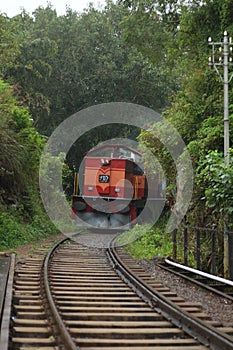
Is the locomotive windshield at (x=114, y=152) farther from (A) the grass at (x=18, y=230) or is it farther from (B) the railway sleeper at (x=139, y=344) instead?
(B) the railway sleeper at (x=139, y=344)

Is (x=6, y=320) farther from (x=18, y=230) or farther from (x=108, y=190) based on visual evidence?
(x=108, y=190)

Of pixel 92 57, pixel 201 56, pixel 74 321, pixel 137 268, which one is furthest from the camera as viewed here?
pixel 92 57

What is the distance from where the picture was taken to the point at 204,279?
995 centimetres

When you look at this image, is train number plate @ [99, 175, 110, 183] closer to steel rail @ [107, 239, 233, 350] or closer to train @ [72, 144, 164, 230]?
train @ [72, 144, 164, 230]

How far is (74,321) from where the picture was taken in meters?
5.82

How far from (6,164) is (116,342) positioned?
11.8 metres

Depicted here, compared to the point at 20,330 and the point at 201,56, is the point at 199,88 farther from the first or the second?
the point at 20,330

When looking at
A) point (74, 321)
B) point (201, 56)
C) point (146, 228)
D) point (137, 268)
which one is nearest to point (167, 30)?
point (201, 56)

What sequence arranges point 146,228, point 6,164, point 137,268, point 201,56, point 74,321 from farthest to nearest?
point 146,228
point 6,164
point 201,56
point 137,268
point 74,321

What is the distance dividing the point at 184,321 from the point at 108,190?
1391 centimetres

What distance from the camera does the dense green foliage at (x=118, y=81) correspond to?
42.8 feet

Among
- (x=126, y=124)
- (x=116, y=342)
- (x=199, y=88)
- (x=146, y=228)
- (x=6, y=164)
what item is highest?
(x=126, y=124)

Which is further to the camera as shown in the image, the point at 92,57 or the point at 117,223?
the point at 92,57

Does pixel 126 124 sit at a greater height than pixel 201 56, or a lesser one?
greater
